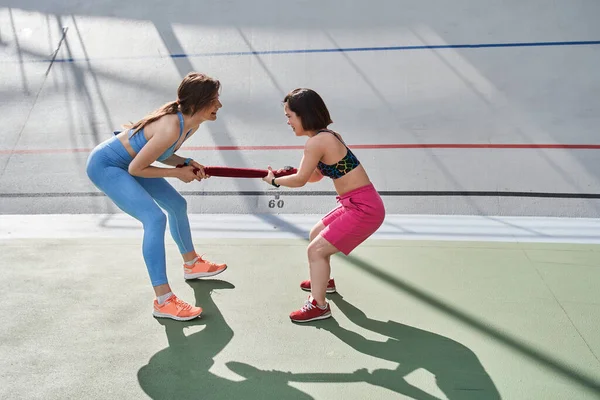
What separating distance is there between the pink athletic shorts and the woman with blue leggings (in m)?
0.72

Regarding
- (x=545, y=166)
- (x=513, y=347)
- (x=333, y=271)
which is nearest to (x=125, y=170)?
(x=333, y=271)

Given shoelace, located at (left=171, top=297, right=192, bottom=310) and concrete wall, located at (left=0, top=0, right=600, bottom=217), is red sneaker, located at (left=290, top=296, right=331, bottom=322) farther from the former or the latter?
concrete wall, located at (left=0, top=0, right=600, bottom=217)

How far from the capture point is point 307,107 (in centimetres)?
261

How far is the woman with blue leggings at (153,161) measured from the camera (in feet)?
8.72

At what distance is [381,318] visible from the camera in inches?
108

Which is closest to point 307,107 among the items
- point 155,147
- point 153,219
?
point 155,147

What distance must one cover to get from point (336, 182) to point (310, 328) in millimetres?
687

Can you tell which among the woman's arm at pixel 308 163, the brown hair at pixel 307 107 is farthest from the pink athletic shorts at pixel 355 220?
the brown hair at pixel 307 107

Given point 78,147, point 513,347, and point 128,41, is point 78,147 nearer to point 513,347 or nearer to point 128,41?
point 128,41

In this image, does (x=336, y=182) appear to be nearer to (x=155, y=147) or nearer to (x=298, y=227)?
(x=155, y=147)

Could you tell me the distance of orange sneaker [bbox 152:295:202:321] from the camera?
2699mm

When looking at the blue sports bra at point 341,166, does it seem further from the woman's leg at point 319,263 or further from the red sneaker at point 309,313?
the red sneaker at point 309,313

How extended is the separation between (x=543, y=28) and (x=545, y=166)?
1533 mm

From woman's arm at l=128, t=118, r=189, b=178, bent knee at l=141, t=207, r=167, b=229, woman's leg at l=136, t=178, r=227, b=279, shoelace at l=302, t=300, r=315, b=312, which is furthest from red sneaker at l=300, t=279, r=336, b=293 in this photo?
woman's arm at l=128, t=118, r=189, b=178
